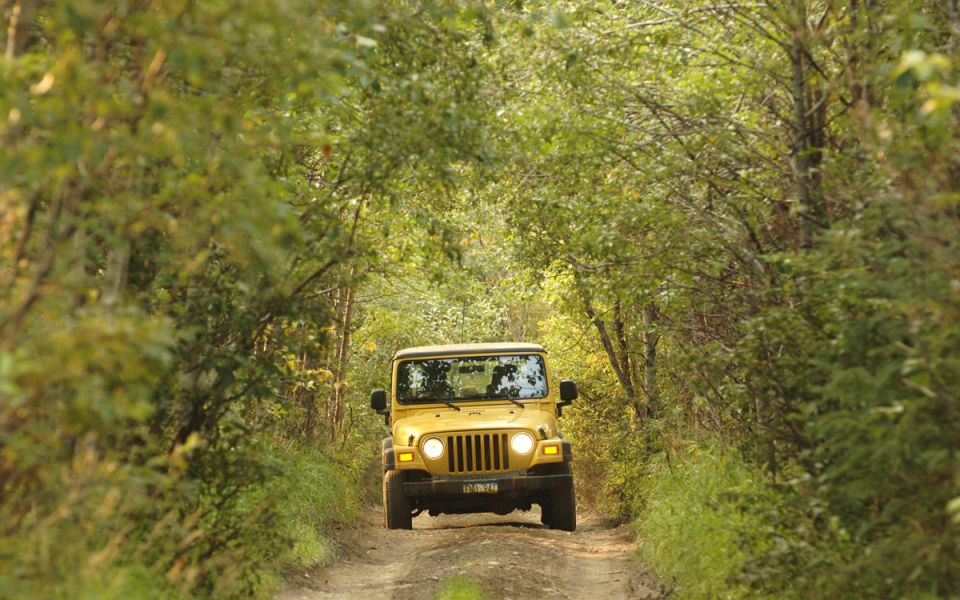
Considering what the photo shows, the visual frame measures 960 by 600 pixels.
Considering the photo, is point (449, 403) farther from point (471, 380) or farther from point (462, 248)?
point (462, 248)

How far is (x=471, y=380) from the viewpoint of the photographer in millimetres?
12383

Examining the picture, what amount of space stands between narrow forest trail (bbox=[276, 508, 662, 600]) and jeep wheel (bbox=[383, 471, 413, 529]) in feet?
1.18

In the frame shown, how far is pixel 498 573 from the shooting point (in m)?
8.75

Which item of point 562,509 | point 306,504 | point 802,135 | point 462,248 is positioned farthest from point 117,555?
point 562,509

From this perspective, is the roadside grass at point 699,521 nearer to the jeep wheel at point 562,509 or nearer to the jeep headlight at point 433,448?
the jeep wheel at point 562,509

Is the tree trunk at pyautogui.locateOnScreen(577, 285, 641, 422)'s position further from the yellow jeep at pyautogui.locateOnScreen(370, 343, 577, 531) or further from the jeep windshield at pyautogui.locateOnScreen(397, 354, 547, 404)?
the yellow jeep at pyautogui.locateOnScreen(370, 343, 577, 531)

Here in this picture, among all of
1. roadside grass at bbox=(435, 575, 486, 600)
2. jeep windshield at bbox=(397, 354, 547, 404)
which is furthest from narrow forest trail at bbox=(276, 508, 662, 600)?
jeep windshield at bbox=(397, 354, 547, 404)

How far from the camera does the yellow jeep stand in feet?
37.2

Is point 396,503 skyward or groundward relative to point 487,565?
skyward

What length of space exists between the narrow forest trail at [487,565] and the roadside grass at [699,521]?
1.11 feet

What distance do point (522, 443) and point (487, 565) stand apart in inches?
94.7

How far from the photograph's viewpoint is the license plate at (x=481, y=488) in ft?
36.7

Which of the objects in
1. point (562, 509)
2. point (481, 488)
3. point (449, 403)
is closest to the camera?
point (481, 488)

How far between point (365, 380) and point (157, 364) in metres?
18.9
